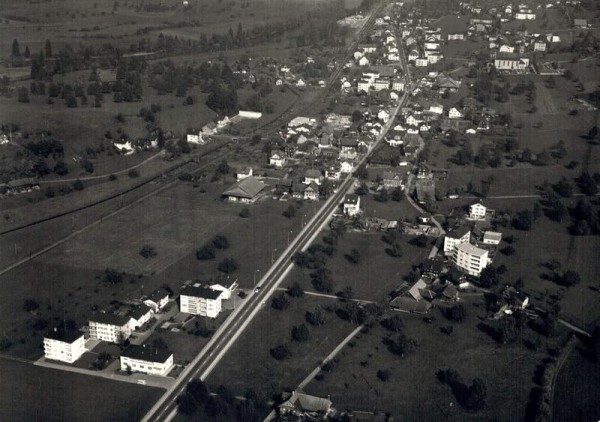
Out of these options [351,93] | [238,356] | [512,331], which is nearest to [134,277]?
[238,356]

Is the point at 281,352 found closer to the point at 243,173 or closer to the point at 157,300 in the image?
the point at 157,300

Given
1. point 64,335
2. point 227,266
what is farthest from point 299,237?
point 64,335

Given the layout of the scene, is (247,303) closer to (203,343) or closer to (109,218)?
(203,343)

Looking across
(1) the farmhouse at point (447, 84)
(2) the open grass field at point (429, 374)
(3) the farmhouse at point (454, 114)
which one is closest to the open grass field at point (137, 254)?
(2) the open grass field at point (429, 374)

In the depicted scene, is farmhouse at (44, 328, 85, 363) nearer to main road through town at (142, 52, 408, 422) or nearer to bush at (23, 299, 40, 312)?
bush at (23, 299, 40, 312)

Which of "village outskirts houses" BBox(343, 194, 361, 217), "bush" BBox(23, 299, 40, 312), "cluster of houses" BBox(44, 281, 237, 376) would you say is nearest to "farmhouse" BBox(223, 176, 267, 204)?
"village outskirts houses" BBox(343, 194, 361, 217)

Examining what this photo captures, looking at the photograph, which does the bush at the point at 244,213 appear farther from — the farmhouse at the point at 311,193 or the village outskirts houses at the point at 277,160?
the village outskirts houses at the point at 277,160
